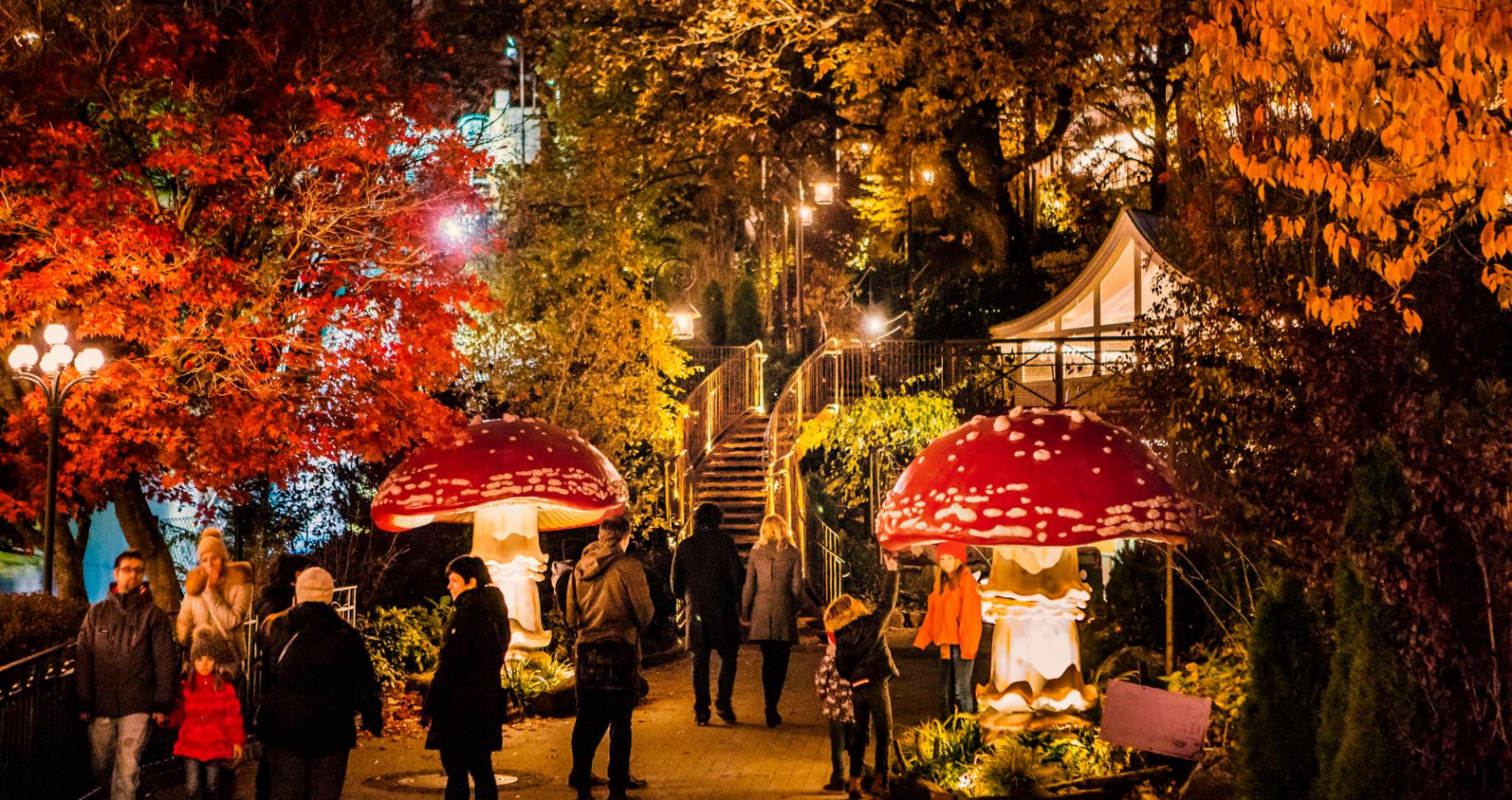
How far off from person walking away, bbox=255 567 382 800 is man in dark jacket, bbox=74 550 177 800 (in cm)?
158

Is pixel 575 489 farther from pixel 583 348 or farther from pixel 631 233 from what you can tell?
pixel 631 233

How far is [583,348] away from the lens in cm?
2252

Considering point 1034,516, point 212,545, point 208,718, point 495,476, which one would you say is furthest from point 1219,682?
point 212,545

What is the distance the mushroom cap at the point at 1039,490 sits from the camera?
10.7 meters

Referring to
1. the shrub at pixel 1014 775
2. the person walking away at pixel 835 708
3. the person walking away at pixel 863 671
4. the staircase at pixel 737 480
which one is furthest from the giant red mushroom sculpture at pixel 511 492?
the staircase at pixel 737 480

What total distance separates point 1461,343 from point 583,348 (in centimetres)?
1541

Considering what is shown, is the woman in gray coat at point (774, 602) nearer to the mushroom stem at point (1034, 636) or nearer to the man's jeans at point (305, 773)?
the mushroom stem at point (1034, 636)

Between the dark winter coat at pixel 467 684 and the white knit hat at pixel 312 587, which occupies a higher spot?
the white knit hat at pixel 312 587

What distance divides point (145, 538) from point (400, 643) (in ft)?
8.99

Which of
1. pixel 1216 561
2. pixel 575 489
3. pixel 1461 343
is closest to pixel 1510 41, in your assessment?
pixel 1461 343

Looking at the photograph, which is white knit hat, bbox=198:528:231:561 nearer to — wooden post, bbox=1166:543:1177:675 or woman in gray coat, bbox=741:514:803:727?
woman in gray coat, bbox=741:514:803:727

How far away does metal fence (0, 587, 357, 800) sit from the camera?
955 centimetres

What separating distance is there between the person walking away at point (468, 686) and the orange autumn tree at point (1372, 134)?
5.37 meters

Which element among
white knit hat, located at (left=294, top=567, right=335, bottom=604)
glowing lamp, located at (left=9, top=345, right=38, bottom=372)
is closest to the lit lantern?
glowing lamp, located at (left=9, top=345, right=38, bottom=372)
